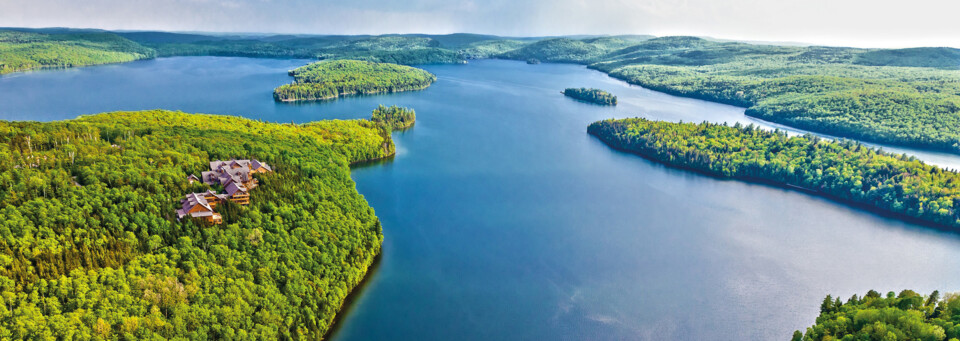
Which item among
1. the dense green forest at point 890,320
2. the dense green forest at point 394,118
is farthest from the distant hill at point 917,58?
the dense green forest at point 890,320

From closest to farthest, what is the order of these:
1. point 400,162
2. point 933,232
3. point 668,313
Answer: point 668,313 < point 933,232 < point 400,162

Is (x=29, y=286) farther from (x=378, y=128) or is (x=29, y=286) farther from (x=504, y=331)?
(x=378, y=128)

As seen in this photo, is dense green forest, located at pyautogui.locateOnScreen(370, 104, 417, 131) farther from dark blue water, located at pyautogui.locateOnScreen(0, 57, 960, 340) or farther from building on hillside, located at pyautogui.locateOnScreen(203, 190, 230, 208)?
building on hillside, located at pyautogui.locateOnScreen(203, 190, 230, 208)

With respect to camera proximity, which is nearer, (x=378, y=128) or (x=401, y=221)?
(x=401, y=221)

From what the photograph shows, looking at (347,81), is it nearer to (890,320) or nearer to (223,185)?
(223,185)

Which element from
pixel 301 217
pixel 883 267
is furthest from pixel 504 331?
pixel 883 267

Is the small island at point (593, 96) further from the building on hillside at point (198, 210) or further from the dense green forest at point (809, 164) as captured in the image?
the building on hillside at point (198, 210)
